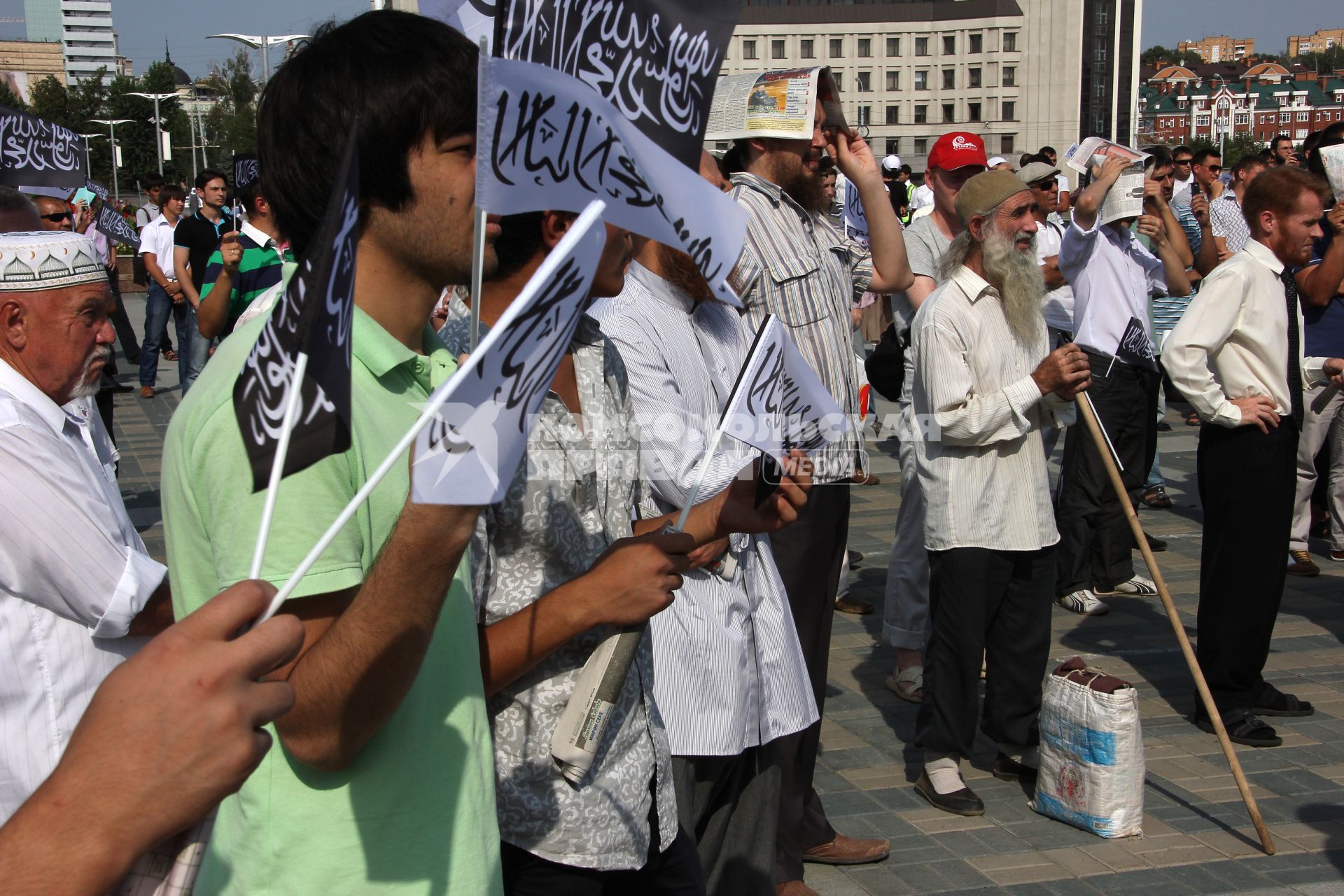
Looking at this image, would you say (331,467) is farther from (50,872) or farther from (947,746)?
(947,746)

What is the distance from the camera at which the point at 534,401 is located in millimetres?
1432

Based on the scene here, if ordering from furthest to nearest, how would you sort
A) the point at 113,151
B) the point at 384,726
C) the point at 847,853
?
1. the point at 113,151
2. the point at 847,853
3. the point at 384,726

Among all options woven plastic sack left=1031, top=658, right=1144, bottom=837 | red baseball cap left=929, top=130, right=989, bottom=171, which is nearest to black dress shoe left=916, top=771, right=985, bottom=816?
woven plastic sack left=1031, top=658, right=1144, bottom=837

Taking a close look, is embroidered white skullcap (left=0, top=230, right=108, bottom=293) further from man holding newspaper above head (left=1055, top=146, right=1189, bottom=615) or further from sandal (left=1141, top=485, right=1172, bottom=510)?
sandal (left=1141, top=485, right=1172, bottom=510)

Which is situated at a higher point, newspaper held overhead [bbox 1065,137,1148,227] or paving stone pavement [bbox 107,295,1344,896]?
newspaper held overhead [bbox 1065,137,1148,227]

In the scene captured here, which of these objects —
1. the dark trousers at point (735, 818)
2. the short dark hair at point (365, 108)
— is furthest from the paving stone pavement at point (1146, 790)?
the short dark hair at point (365, 108)

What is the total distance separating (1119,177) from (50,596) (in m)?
5.92

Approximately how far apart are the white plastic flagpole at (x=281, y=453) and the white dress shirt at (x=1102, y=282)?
654 centimetres

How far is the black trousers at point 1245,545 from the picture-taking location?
5.23m

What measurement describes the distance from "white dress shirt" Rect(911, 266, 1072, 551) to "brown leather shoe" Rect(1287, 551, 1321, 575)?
3824mm

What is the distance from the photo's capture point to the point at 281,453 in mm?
1175

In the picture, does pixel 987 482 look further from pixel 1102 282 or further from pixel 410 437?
pixel 410 437

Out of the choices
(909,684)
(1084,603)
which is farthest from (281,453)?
(1084,603)

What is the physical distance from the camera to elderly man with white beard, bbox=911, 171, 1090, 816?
4559 millimetres
